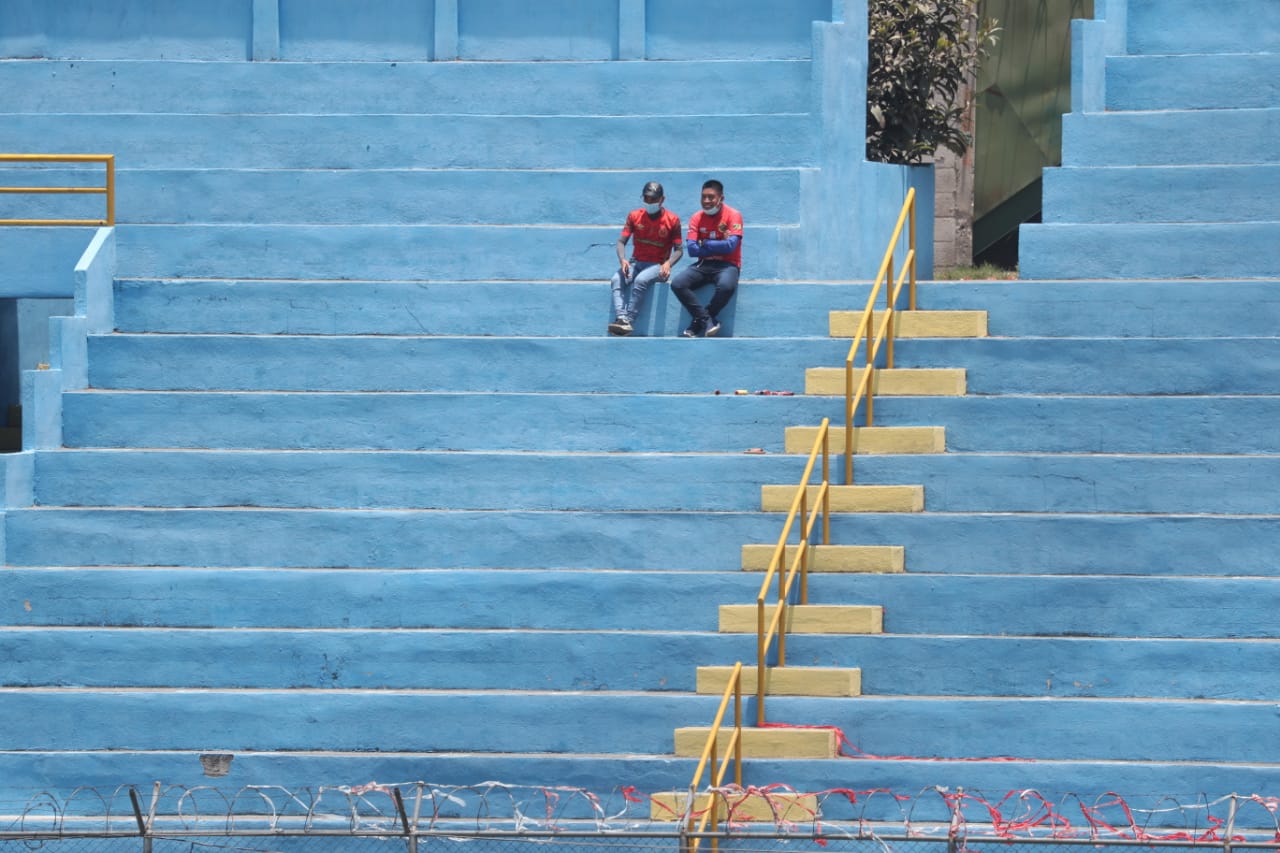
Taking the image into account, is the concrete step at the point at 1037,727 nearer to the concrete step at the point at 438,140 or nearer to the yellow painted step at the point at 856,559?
the yellow painted step at the point at 856,559

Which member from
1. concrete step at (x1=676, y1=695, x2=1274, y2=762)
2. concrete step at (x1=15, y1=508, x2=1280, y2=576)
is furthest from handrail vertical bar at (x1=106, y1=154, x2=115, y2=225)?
concrete step at (x1=676, y1=695, x2=1274, y2=762)

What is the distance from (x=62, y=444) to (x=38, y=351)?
9.93 meters

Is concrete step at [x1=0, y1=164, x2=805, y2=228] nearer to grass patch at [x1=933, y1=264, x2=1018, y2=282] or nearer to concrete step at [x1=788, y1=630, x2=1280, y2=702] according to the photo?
grass patch at [x1=933, y1=264, x2=1018, y2=282]

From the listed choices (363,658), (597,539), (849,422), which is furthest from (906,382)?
(363,658)

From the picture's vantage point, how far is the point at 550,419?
1684 centimetres

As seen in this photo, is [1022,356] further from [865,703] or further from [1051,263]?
[865,703]

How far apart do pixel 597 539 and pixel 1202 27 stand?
707 centimetres

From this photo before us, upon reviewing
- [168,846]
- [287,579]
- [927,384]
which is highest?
[927,384]

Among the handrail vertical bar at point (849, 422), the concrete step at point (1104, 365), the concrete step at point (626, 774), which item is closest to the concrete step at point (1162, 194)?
the concrete step at point (1104, 365)

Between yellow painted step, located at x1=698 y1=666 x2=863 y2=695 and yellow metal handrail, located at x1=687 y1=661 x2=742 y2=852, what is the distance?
0.41ft

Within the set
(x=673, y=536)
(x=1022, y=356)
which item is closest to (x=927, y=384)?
(x=1022, y=356)

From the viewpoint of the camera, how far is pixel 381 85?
19703 millimetres

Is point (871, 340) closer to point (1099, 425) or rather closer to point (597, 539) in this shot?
point (1099, 425)

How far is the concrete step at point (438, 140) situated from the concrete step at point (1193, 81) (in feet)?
8.20
